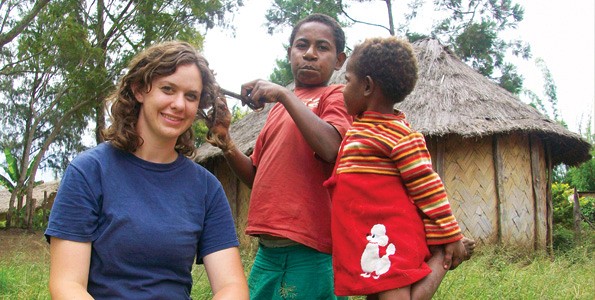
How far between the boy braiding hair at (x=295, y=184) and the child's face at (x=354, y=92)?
121mm

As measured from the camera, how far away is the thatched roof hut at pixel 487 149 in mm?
7590

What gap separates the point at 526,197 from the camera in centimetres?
818

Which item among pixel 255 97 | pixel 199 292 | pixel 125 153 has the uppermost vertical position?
pixel 255 97

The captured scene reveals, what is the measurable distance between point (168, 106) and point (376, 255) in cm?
75

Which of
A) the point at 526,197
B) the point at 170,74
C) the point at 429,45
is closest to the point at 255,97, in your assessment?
the point at 170,74

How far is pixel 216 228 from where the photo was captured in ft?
5.93

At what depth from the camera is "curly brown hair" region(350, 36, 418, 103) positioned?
1.76 m

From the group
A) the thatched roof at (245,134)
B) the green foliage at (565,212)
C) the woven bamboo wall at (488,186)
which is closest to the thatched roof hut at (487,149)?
the woven bamboo wall at (488,186)

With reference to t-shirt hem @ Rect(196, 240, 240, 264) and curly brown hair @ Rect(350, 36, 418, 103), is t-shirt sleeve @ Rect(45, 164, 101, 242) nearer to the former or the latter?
t-shirt hem @ Rect(196, 240, 240, 264)

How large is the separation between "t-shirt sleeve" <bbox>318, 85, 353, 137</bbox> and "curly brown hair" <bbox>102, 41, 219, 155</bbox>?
45 cm

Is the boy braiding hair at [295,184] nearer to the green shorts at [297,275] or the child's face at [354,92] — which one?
the green shorts at [297,275]

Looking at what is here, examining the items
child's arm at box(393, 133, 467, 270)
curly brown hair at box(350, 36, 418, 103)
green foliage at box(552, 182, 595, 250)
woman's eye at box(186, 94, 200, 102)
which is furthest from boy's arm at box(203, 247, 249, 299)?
green foliage at box(552, 182, 595, 250)

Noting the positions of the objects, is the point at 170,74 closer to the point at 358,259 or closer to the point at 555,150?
the point at 358,259

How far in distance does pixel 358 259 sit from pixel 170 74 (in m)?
0.78
